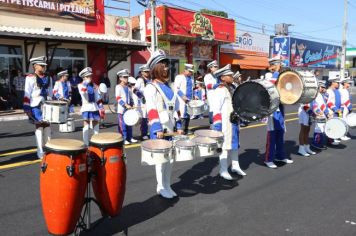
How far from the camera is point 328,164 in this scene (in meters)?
7.08

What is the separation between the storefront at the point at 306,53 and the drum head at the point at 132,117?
25877mm

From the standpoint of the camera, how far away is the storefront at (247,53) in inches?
1101

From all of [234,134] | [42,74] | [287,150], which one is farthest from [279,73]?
[42,74]

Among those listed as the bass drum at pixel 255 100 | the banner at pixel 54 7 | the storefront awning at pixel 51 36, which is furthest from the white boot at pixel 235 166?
the banner at pixel 54 7

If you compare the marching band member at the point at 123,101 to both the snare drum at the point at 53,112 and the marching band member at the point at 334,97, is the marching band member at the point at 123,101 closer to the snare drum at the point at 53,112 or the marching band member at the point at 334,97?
the snare drum at the point at 53,112

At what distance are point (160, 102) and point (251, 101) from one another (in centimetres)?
154

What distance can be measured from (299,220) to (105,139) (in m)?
2.53

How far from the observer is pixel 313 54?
132ft

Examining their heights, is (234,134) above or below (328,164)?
above

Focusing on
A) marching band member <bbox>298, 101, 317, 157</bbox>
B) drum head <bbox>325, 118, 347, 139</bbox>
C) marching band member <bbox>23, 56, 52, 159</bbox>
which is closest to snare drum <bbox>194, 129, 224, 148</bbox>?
marching band member <bbox>23, 56, 52, 159</bbox>

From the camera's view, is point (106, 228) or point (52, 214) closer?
point (52, 214)

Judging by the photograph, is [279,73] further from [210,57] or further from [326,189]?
[210,57]

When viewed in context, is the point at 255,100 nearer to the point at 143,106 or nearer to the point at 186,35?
the point at 143,106

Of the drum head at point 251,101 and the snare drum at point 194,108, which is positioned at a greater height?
the drum head at point 251,101
